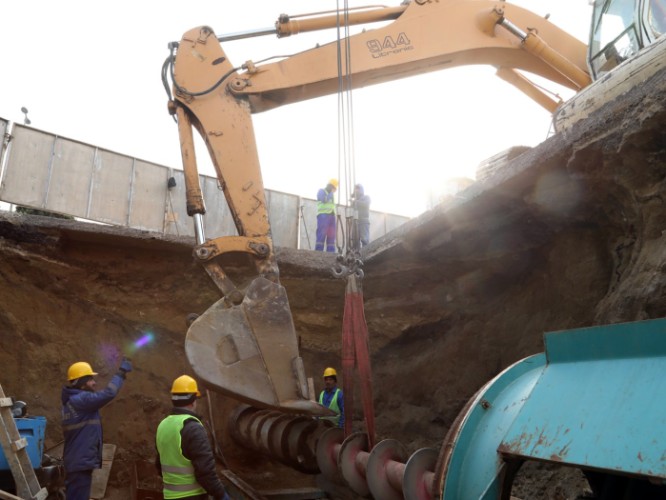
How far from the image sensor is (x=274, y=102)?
6.13 meters

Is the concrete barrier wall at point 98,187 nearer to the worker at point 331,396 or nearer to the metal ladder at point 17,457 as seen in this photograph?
the worker at point 331,396

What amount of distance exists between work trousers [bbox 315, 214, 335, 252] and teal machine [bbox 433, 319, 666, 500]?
7.88 metres

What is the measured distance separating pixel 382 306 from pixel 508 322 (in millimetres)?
1828

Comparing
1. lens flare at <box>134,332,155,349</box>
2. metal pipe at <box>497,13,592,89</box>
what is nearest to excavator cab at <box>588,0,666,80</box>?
metal pipe at <box>497,13,592,89</box>

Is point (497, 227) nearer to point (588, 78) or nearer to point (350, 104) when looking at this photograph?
point (350, 104)

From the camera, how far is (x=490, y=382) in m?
3.06

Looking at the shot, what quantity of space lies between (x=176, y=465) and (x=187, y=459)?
0.09 meters

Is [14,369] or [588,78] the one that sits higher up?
[588,78]

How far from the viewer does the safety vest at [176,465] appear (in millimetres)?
4059

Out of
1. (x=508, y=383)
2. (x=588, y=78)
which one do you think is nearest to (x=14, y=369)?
(x=508, y=383)

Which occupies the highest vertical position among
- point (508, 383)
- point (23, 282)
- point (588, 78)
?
point (588, 78)

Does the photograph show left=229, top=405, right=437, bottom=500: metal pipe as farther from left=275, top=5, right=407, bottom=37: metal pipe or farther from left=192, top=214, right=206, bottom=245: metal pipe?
left=275, top=5, right=407, bottom=37: metal pipe

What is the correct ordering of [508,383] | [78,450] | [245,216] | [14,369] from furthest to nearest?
[14,369]
[245,216]
[78,450]
[508,383]

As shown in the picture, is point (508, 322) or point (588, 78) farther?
point (588, 78)
